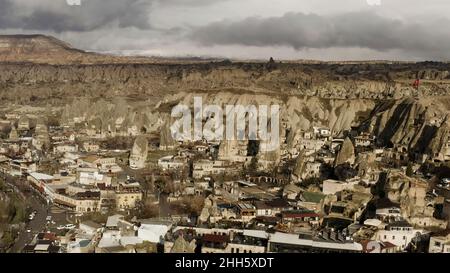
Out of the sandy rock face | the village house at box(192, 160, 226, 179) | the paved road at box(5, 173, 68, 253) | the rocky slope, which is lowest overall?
the paved road at box(5, 173, 68, 253)

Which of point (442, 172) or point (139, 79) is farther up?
point (139, 79)

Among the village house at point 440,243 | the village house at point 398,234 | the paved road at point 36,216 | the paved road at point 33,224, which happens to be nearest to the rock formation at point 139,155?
the paved road at point 36,216

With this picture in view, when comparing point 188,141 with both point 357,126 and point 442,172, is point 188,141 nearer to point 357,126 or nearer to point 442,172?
point 357,126

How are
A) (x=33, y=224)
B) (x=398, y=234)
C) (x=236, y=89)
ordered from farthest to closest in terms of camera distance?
1. (x=236, y=89)
2. (x=33, y=224)
3. (x=398, y=234)

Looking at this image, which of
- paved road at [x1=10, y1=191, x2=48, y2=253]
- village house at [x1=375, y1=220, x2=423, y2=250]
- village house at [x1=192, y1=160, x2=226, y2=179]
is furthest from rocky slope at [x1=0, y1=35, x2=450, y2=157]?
paved road at [x1=10, y1=191, x2=48, y2=253]

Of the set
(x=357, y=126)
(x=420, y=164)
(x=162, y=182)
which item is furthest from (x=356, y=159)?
(x=357, y=126)

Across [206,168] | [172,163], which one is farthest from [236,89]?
[206,168]

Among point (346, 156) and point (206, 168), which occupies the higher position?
point (346, 156)

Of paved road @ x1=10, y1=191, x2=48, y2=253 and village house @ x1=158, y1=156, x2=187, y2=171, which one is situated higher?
village house @ x1=158, y1=156, x2=187, y2=171

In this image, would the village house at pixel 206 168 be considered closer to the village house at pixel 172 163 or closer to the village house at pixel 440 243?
the village house at pixel 172 163

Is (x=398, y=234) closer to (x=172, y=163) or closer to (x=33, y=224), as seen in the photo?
(x=33, y=224)

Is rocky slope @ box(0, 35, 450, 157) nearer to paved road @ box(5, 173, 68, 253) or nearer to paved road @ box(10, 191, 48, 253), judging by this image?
paved road @ box(5, 173, 68, 253)
